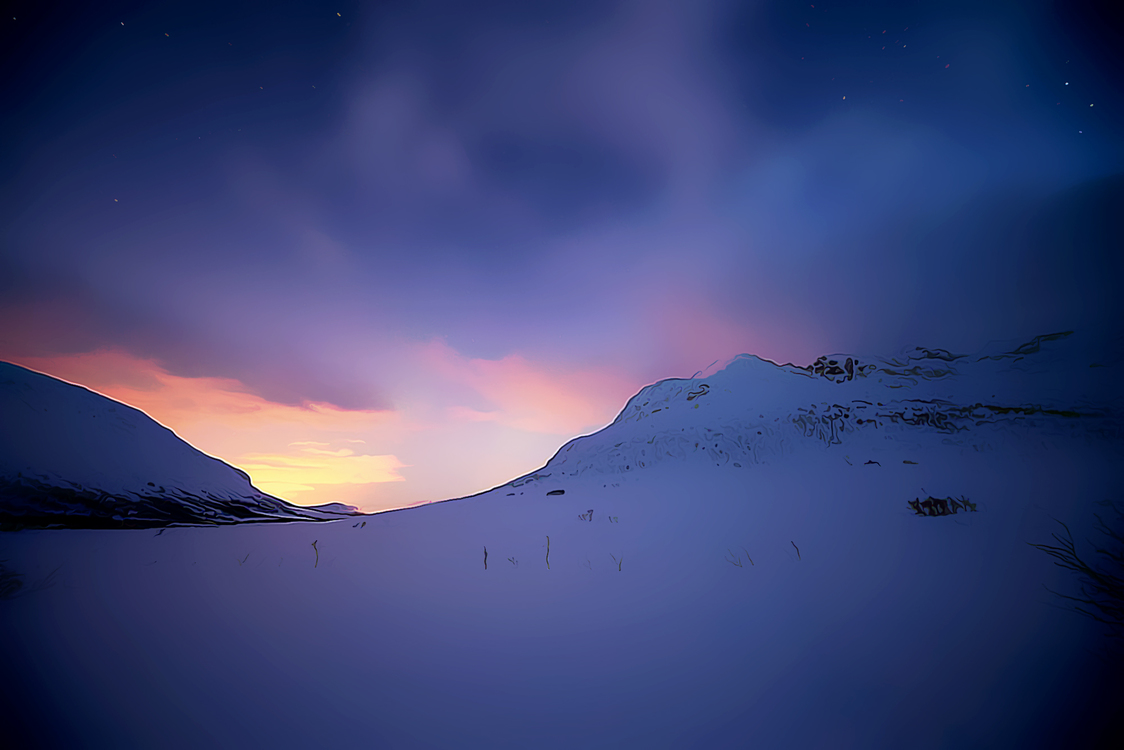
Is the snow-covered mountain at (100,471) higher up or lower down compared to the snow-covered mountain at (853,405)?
lower down

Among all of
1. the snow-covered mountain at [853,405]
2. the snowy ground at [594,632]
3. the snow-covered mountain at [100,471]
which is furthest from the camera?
the snow-covered mountain at [853,405]

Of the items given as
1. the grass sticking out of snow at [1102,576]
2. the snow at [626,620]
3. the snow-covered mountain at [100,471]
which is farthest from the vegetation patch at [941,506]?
the snow-covered mountain at [100,471]

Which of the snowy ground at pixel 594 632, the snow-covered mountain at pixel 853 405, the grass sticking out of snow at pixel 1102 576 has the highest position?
the snow-covered mountain at pixel 853 405

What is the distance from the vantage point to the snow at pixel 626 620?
66.9 inches

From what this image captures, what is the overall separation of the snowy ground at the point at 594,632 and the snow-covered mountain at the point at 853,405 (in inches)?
33.4

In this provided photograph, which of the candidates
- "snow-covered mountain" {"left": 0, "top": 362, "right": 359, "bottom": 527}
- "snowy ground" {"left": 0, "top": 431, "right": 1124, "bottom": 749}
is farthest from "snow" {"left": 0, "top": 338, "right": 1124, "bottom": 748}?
"snow-covered mountain" {"left": 0, "top": 362, "right": 359, "bottom": 527}

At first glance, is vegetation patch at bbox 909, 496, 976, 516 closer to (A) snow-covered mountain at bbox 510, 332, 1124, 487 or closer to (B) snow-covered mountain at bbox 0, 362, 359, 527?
(A) snow-covered mountain at bbox 510, 332, 1124, 487

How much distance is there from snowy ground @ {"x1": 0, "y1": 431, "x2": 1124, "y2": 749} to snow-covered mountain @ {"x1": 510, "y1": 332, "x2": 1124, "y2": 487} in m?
0.85

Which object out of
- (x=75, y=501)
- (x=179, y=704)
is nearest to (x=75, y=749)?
(x=179, y=704)

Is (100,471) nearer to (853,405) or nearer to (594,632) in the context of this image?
(594,632)

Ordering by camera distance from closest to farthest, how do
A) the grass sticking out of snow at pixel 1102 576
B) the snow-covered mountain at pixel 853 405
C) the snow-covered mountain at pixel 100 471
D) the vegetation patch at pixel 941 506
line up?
the grass sticking out of snow at pixel 1102 576, the vegetation patch at pixel 941 506, the snow-covered mountain at pixel 100 471, the snow-covered mountain at pixel 853 405

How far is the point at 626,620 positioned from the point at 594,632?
0.81 ft

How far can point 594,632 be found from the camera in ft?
7.61

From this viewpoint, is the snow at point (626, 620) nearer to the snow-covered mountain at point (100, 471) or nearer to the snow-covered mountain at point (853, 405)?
the snow-covered mountain at point (853, 405)
